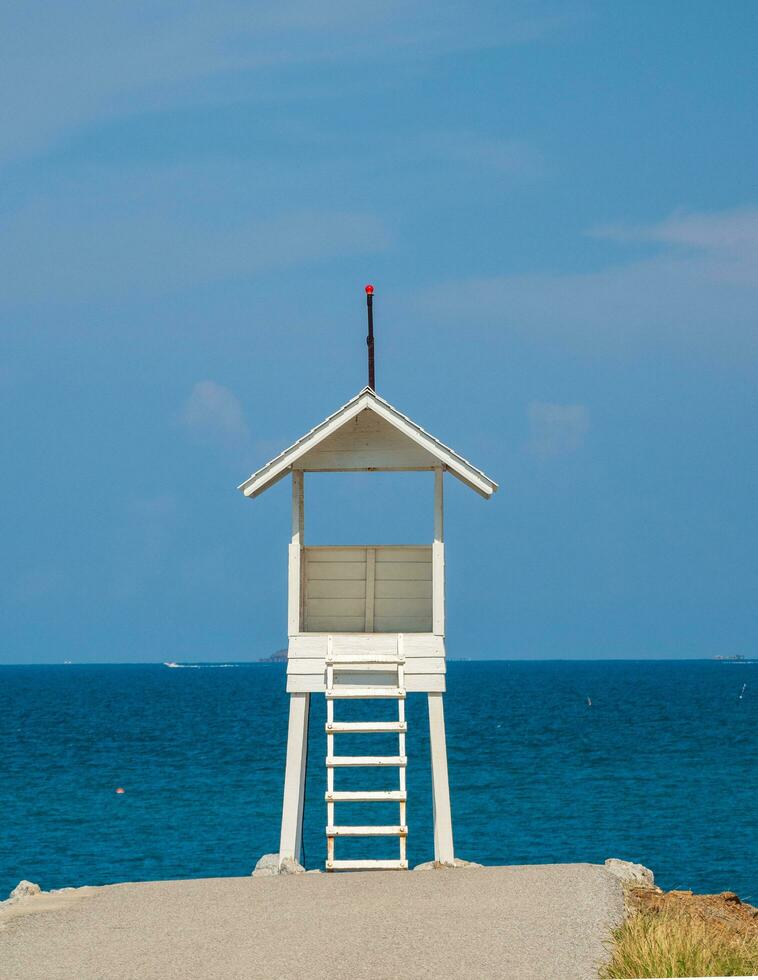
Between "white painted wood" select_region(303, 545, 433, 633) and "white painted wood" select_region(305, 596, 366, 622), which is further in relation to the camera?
"white painted wood" select_region(305, 596, 366, 622)

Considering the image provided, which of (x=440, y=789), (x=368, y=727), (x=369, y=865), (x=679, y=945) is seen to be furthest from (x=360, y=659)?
(x=679, y=945)

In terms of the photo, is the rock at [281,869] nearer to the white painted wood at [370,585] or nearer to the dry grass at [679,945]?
the white painted wood at [370,585]

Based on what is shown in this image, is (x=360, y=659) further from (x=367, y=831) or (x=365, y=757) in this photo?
(x=367, y=831)

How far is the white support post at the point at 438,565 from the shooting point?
2027 centimetres

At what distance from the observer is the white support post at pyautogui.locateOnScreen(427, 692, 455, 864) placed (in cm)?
1992

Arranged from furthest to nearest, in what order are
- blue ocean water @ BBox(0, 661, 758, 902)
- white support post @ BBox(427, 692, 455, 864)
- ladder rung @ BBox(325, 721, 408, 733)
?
1. blue ocean water @ BBox(0, 661, 758, 902)
2. white support post @ BBox(427, 692, 455, 864)
3. ladder rung @ BBox(325, 721, 408, 733)

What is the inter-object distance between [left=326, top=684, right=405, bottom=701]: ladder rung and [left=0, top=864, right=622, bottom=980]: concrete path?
95.7 inches

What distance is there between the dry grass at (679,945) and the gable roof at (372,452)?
669cm

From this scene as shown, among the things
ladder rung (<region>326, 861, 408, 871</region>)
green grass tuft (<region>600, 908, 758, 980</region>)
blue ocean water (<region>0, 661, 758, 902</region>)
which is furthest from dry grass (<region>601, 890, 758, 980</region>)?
blue ocean water (<region>0, 661, 758, 902</region>)

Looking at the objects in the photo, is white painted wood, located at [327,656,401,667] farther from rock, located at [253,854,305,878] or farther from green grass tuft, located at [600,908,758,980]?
green grass tuft, located at [600,908,758,980]


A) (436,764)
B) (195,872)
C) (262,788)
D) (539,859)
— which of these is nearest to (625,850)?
(539,859)

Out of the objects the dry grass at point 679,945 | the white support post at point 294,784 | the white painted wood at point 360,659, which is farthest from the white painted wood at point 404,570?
the dry grass at point 679,945

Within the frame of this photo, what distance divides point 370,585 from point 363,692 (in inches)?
92.4

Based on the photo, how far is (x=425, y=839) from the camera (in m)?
37.9
